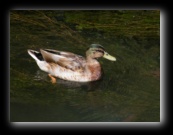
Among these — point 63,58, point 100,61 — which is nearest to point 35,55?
point 63,58

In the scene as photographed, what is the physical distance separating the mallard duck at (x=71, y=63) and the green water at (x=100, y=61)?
0.05m

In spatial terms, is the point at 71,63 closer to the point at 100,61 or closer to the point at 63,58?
the point at 63,58

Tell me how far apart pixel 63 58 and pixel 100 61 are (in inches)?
14.6

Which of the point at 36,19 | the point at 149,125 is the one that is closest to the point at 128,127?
the point at 149,125

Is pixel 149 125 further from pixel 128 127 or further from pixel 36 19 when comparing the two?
pixel 36 19

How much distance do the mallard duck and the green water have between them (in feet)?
0.16

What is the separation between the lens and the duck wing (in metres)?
18.5

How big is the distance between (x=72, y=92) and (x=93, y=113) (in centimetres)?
31

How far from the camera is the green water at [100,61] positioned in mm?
18281

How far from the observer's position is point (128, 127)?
18266 millimetres

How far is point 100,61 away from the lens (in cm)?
1867
